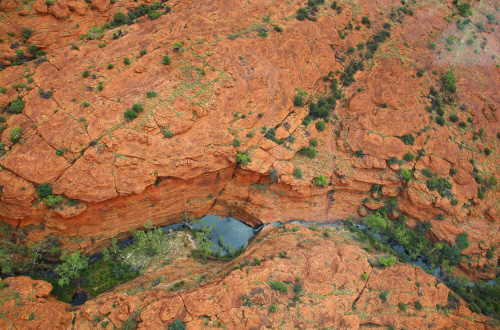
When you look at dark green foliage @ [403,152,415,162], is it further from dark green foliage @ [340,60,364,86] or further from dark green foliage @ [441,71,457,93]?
dark green foliage @ [441,71,457,93]

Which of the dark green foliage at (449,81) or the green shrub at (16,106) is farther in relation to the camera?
the dark green foliage at (449,81)

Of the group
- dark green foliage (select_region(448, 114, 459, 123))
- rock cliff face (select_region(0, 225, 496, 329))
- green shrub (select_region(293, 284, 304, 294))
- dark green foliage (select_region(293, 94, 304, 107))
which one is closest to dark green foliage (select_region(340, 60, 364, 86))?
dark green foliage (select_region(293, 94, 304, 107))

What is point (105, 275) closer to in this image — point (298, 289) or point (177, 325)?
point (177, 325)

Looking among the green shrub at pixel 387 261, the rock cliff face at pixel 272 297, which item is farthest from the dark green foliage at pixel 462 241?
the green shrub at pixel 387 261

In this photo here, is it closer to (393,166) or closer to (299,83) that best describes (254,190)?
(299,83)

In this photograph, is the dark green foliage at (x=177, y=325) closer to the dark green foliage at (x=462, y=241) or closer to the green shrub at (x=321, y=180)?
the green shrub at (x=321, y=180)

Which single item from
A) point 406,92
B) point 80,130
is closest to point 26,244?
point 80,130
